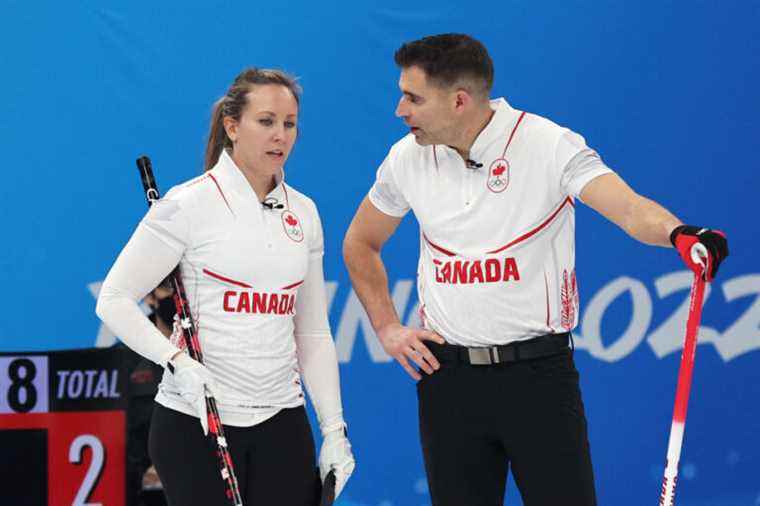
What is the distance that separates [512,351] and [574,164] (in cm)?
51

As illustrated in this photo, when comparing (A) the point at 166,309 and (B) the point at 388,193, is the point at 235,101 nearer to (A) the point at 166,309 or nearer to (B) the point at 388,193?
(B) the point at 388,193

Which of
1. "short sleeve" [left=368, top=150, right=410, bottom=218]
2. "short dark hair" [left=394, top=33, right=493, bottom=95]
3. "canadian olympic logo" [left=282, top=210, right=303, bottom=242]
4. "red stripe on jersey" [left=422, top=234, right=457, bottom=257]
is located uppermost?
"short dark hair" [left=394, top=33, right=493, bottom=95]

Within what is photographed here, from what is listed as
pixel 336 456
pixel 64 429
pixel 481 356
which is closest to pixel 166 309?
pixel 64 429

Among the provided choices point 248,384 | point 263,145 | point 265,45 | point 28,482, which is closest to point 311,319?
point 248,384

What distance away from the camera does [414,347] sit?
119 inches

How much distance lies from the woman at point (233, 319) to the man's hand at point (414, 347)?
0.33 meters

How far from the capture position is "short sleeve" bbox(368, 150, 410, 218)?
10.5 feet

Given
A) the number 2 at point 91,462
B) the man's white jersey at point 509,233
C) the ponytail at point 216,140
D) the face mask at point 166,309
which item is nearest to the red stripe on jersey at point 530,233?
the man's white jersey at point 509,233

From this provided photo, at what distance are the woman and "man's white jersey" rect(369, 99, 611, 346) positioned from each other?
0.40 meters

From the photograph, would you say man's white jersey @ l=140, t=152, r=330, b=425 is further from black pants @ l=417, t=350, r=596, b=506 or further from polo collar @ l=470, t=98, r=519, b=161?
polo collar @ l=470, t=98, r=519, b=161

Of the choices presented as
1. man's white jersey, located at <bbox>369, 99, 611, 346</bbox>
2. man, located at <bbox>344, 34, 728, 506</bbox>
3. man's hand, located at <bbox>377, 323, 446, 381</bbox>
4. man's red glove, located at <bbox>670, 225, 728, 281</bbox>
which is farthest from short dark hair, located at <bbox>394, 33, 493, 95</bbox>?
man's red glove, located at <bbox>670, 225, 728, 281</bbox>

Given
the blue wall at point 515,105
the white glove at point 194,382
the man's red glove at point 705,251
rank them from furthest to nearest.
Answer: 1. the blue wall at point 515,105
2. the white glove at point 194,382
3. the man's red glove at point 705,251

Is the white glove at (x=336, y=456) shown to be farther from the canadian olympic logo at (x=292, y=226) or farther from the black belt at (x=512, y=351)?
the canadian olympic logo at (x=292, y=226)

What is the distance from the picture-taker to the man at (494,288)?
2875 millimetres
